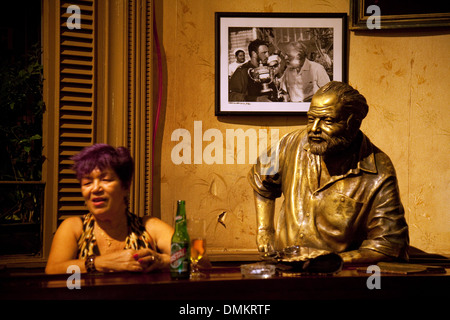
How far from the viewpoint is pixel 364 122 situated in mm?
3512

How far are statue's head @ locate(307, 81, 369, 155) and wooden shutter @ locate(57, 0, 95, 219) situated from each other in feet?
4.79

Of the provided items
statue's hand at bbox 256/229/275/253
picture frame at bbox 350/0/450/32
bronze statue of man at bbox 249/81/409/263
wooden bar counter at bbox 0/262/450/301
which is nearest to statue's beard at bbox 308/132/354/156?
bronze statue of man at bbox 249/81/409/263

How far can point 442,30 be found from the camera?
3.50 metres

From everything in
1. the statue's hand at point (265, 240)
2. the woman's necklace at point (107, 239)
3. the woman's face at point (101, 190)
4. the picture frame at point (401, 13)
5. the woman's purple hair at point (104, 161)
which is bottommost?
the statue's hand at point (265, 240)

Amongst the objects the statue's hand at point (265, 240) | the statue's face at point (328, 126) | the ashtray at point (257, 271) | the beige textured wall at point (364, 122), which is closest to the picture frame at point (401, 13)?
the beige textured wall at point (364, 122)

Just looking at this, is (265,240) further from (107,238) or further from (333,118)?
(107,238)

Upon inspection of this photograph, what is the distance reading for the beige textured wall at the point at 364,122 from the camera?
3473 millimetres

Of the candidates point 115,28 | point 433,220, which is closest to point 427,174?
point 433,220

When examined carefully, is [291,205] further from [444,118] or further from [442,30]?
[442,30]

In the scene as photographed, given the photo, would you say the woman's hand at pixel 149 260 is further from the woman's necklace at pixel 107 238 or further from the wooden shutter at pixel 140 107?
the wooden shutter at pixel 140 107

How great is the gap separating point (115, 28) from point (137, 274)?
1.89 meters

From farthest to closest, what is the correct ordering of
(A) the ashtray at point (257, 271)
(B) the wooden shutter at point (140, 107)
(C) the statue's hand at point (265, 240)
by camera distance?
(B) the wooden shutter at point (140, 107)
(C) the statue's hand at point (265, 240)
(A) the ashtray at point (257, 271)

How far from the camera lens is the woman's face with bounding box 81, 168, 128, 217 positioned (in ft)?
7.02

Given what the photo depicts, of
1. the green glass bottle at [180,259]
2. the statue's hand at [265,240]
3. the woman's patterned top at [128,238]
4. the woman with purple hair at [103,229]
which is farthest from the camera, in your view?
the statue's hand at [265,240]
